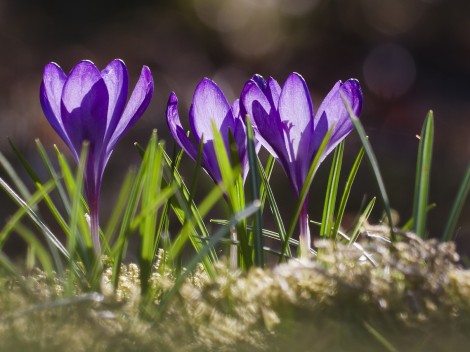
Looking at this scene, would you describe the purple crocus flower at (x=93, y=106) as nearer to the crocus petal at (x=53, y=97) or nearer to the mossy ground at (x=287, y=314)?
the crocus petal at (x=53, y=97)

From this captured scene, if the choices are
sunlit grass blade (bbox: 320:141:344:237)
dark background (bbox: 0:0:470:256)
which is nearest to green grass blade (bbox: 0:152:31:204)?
sunlit grass blade (bbox: 320:141:344:237)

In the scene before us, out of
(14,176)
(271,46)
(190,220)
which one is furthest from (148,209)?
(271,46)

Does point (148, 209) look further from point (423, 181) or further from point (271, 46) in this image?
point (271, 46)

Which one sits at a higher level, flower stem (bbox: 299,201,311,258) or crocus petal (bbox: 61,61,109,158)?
crocus petal (bbox: 61,61,109,158)

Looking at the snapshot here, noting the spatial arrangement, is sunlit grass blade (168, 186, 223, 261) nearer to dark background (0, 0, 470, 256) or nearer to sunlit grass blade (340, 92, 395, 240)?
sunlit grass blade (340, 92, 395, 240)

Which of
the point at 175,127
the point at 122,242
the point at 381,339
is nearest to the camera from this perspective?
the point at 381,339

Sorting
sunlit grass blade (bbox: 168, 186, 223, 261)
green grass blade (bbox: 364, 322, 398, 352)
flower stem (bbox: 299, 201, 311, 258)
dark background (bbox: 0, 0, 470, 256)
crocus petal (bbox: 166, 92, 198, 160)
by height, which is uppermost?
crocus petal (bbox: 166, 92, 198, 160)
